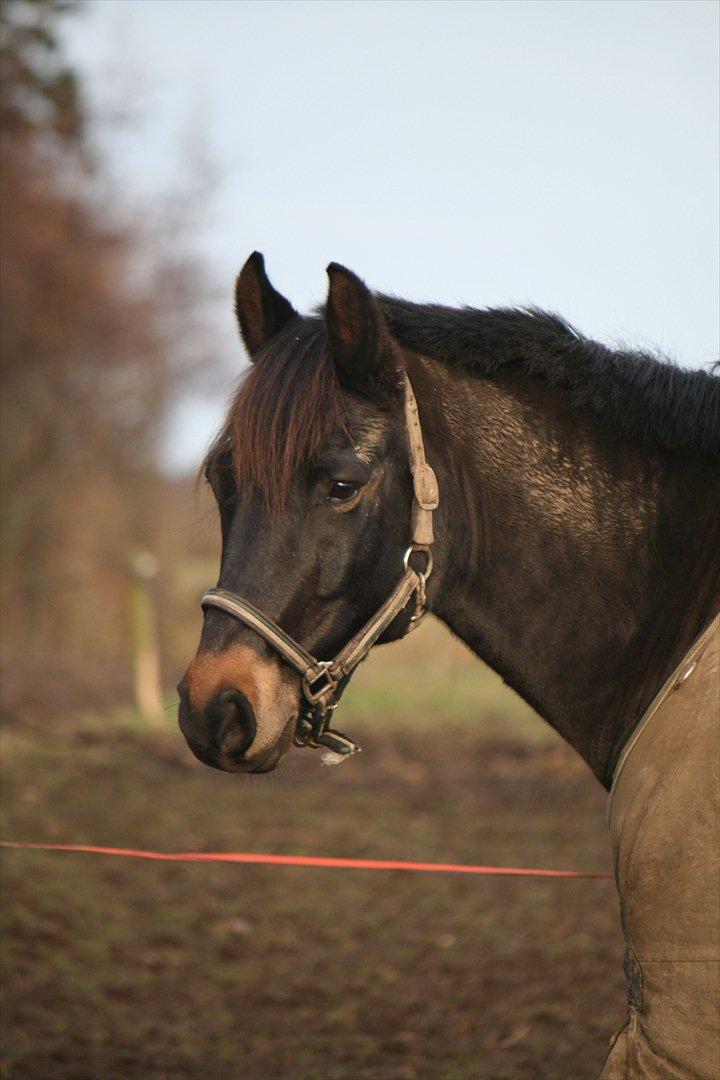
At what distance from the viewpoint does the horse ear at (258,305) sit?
2.80 metres

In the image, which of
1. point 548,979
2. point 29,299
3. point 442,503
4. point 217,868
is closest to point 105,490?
point 29,299

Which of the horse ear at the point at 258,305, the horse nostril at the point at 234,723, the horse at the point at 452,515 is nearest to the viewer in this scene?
the horse nostril at the point at 234,723

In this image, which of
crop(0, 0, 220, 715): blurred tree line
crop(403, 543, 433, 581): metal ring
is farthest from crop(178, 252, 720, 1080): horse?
crop(0, 0, 220, 715): blurred tree line

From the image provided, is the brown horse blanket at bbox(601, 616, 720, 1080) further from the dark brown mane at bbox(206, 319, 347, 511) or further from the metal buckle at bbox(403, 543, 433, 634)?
the dark brown mane at bbox(206, 319, 347, 511)

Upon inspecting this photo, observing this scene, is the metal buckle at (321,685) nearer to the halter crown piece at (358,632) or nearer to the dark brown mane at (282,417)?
the halter crown piece at (358,632)

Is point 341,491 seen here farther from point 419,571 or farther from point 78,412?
point 78,412

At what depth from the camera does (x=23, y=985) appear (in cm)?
493

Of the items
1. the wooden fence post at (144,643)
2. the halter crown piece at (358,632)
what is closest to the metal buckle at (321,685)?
the halter crown piece at (358,632)

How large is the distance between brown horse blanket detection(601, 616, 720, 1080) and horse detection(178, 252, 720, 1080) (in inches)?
3.9

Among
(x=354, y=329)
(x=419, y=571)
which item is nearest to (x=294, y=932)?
(x=419, y=571)

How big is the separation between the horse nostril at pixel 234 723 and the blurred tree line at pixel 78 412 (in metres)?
8.07

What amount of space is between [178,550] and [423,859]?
982 centimetres

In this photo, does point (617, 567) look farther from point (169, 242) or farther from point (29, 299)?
point (169, 242)

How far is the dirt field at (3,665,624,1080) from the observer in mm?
4430
